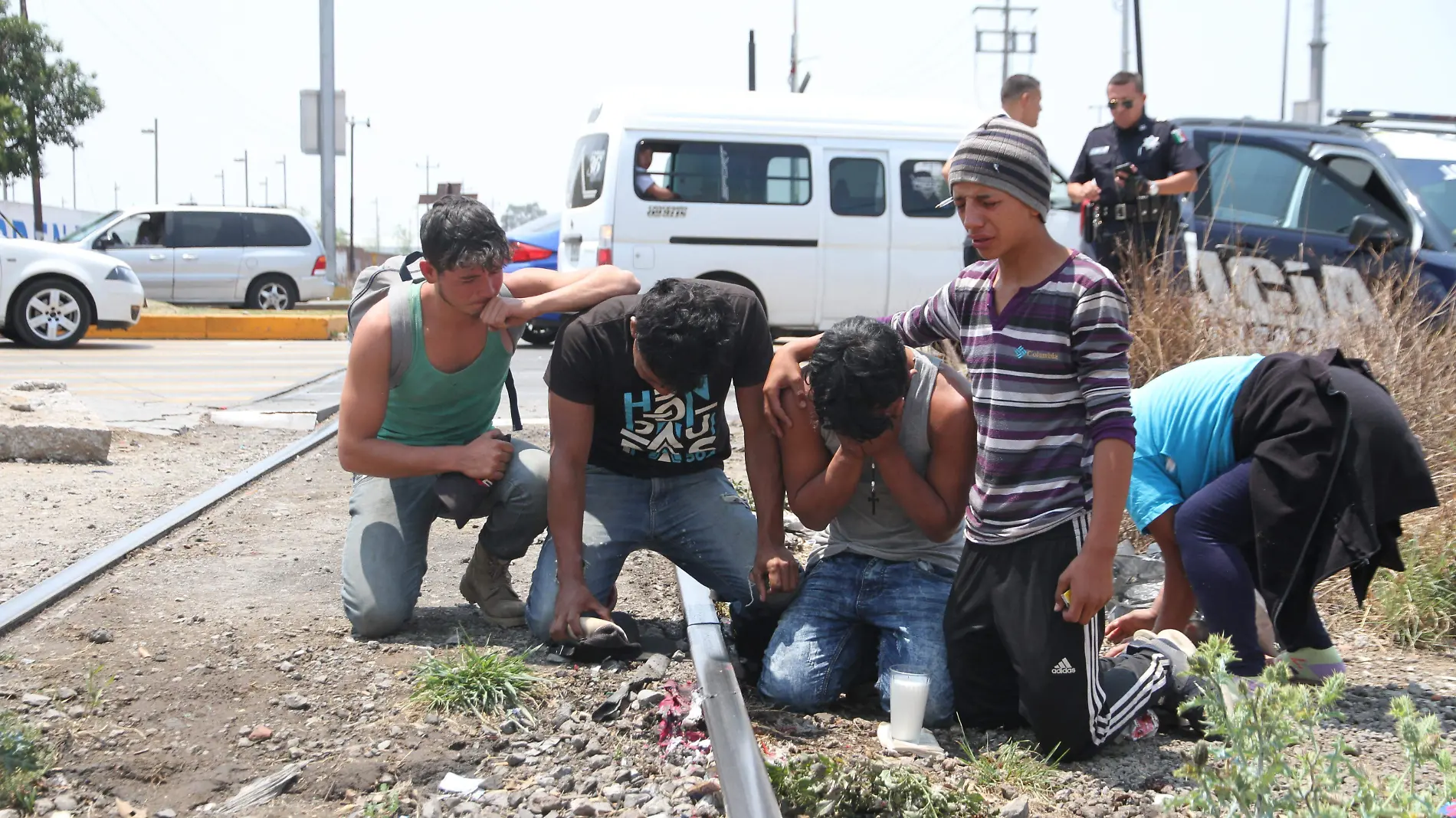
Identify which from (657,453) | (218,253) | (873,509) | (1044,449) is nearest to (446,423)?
(657,453)

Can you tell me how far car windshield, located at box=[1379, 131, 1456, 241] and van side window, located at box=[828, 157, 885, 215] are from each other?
4.80m

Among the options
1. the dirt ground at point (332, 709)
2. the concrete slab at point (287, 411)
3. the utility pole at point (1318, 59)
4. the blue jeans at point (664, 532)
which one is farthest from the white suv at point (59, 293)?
the utility pole at point (1318, 59)

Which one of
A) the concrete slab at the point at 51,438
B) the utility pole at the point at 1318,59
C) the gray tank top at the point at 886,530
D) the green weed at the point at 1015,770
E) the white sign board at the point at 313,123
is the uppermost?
the utility pole at the point at 1318,59

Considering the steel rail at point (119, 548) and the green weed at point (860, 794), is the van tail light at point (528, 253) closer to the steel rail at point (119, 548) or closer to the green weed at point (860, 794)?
the steel rail at point (119, 548)

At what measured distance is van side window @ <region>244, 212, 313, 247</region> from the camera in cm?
2050

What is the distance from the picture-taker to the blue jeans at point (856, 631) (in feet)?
11.6

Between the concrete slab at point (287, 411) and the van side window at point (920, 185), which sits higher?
the van side window at point (920, 185)

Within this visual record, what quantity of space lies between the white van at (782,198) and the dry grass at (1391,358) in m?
6.08

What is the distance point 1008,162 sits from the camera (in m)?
3.18

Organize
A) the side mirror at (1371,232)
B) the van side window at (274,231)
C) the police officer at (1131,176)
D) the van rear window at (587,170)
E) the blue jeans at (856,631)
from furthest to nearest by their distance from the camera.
Answer: 1. the van side window at (274,231)
2. the van rear window at (587,170)
3. the side mirror at (1371,232)
4. the police officer at (1131,176)
5. the blue jeans at (856,631)

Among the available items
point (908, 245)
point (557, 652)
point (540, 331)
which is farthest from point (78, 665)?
point (540, 331)

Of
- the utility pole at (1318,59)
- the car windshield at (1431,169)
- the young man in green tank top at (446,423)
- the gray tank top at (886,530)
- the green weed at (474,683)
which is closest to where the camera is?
the green weed at (474,683)

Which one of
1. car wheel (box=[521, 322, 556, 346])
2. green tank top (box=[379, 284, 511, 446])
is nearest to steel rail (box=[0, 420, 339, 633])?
green tank top (box=[379, 284, 511, 446])

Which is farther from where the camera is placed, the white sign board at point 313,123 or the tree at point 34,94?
the tree at point 34,94
